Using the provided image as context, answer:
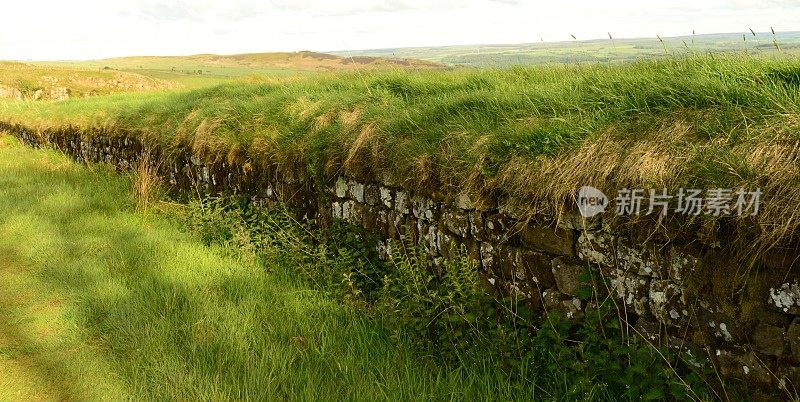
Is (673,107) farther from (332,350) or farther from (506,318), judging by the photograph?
(332,350)

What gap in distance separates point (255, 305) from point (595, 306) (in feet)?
9.36

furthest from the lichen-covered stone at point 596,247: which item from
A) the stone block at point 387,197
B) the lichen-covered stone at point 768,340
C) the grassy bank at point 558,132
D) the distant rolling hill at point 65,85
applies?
the distant rolling hill at point 65,85

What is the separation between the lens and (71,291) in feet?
17.5

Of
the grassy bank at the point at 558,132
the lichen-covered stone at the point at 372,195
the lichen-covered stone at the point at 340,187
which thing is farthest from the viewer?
the lichen-covered stone at the point at 340,187

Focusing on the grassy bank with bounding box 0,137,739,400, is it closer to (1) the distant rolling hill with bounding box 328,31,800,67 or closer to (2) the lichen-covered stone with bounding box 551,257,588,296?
(2) the lichen-covered stone with bounding box 551,257,588,296

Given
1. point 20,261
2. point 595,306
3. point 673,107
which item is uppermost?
point 673,107

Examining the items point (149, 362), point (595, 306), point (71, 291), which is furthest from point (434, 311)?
point (71, 291)

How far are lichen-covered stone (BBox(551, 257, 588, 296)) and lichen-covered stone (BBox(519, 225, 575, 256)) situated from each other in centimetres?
6

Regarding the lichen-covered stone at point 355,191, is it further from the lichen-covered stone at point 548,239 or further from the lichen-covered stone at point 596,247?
the lichen-covered stone at point 596,247

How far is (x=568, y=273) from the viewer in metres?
3.65

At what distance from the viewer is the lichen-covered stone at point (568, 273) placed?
3.60m

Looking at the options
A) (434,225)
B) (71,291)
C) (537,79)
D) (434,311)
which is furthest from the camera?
(537,79)

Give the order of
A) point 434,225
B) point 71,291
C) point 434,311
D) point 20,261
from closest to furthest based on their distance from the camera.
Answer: point 434,311, point 434,225, point 71,291, point 20,261

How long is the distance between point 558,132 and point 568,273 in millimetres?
1014
